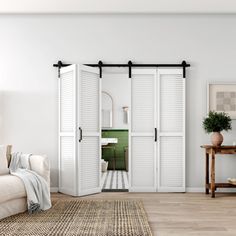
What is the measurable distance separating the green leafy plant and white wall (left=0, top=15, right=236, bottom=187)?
1.23ft

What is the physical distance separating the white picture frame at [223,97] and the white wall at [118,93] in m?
3.93

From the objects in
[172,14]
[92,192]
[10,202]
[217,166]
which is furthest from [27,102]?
[217,166]

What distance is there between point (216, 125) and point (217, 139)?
0.68ft

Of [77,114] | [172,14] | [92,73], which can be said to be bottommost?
[77,114]

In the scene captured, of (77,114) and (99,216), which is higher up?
(77,114)

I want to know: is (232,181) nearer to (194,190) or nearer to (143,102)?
(194,190)

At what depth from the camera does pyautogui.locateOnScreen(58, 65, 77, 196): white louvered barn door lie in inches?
222

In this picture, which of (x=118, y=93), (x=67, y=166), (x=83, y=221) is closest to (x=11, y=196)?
(x=83, y=221)

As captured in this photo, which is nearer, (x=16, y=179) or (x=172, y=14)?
(x=16, y=179)

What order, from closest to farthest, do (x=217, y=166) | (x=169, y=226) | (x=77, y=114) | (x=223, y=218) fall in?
(x=169, y=226)
(x=223, y=218)
(x=77, y=114)
(x=217, y=166)

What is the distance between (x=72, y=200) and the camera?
17.1ft

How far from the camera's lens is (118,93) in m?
9.77

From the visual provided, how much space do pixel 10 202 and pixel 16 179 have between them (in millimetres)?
261

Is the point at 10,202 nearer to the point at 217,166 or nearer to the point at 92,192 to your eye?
the point at 92,192
